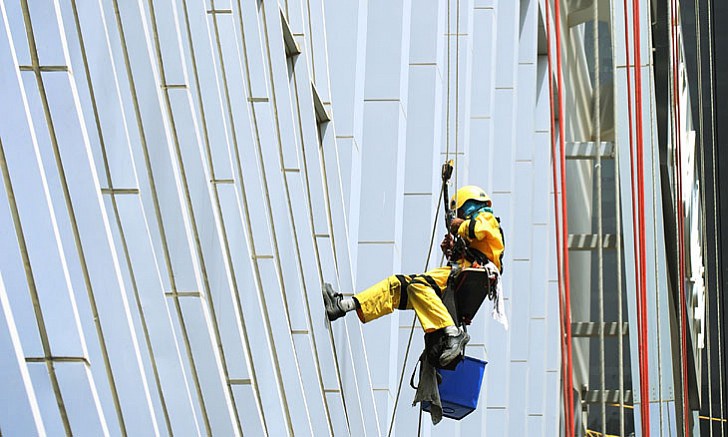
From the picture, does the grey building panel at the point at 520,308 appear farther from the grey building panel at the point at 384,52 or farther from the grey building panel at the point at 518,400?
the grey building panel at the point at 384,52

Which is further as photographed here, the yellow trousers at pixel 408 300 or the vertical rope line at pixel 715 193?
the vertical rope line at pixel 715 193

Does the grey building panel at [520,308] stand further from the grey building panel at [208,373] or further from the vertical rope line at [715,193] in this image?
the grey building panel at [208,373]

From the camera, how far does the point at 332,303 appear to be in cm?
1018

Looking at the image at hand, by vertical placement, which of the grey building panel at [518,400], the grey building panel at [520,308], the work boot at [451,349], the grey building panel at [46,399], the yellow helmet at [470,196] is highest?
the yellow helmet at [470,196]

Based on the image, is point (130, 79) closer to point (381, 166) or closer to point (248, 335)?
point (248, 335)

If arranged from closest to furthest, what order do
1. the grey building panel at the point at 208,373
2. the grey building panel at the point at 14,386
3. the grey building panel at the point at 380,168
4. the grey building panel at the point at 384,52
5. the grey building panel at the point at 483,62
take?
the grey building panel at the point at 14,386 → the grey building panel at the point at 208,373 → the grey building panel at the point at 380,168 → the grey building panel at the point at 384,52 → the grey building panel at the point at 483,62

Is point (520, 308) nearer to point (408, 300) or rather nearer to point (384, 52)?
point (384, 52)

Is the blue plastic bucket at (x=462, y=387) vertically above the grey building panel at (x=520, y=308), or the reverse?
the blue plastic bucket at (x=462, y=387)

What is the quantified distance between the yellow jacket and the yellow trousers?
348 millimetres

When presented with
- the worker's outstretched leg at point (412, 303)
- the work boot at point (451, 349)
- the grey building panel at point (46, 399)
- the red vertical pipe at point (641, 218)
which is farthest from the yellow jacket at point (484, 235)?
the red vertical pipe at point (641, 218)

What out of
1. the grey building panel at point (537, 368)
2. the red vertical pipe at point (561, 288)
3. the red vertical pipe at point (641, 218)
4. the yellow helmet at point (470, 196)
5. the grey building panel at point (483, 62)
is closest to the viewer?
the yellow helmet at point (470, 196)

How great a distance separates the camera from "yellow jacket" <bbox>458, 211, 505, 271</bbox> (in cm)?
1041

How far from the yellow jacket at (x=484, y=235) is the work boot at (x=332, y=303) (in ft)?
2.78

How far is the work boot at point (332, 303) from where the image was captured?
10125mm
